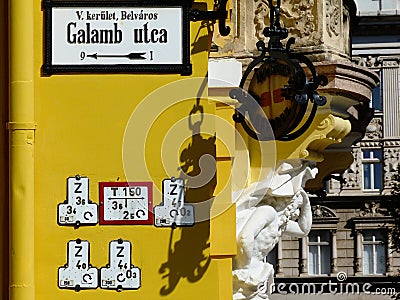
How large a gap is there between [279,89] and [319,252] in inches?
1609

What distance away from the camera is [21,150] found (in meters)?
10.4

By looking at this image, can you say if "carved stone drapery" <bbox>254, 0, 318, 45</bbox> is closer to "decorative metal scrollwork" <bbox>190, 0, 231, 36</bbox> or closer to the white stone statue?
the white stone statue

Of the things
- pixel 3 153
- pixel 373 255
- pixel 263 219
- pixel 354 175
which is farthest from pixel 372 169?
pixel 3 153

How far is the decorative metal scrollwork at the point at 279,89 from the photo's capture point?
1070cm

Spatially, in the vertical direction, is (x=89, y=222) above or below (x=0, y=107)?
below

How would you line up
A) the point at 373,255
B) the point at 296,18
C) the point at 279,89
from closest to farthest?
the point at 279,89 < the point at 296,18 < the point at 373,255

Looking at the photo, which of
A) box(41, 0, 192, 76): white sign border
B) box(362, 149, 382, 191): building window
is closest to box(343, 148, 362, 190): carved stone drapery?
box(362, 149, 382, 191): building window

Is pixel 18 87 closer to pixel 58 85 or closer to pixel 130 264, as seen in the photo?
pixel 58 85

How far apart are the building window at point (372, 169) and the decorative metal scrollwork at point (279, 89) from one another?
132 feet

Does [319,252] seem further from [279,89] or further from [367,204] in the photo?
[279,89]

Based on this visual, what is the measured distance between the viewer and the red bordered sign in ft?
34.1

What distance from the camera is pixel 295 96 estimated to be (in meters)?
10.7

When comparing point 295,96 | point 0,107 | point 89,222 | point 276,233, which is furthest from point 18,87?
point 276,233

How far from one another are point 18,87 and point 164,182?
1.19 metres
